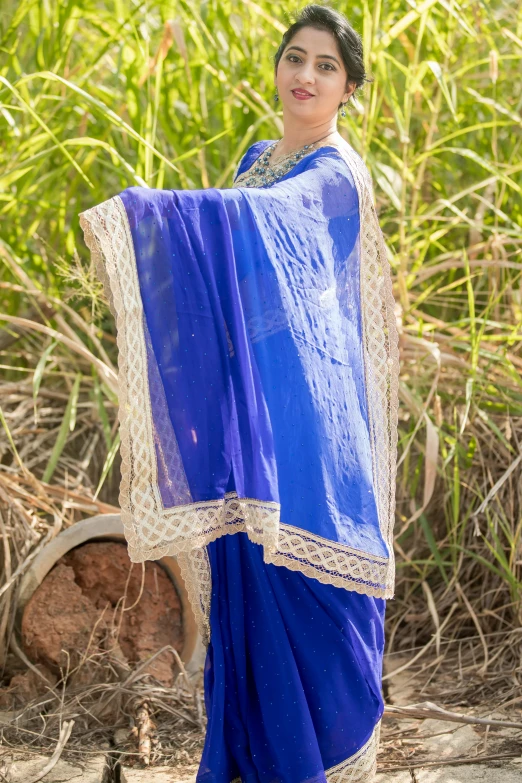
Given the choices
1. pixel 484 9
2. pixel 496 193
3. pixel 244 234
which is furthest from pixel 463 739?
pixel 484 9

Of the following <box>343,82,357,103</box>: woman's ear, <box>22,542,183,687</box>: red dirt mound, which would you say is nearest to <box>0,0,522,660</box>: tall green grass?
<box>22,542,183,687</box>: red dirt mound

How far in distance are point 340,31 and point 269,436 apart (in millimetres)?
739

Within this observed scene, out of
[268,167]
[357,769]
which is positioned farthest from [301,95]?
[357,769]

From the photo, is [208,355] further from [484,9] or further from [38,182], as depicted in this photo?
[484,9]

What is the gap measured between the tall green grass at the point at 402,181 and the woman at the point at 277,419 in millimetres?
612

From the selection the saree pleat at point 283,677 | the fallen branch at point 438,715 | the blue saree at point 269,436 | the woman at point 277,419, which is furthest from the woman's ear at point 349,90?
the fallen branch at point 438,715

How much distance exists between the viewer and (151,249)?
1495mm

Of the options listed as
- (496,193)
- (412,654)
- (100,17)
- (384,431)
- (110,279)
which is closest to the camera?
(110,279)

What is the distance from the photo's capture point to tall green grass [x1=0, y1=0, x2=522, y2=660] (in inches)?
95.8

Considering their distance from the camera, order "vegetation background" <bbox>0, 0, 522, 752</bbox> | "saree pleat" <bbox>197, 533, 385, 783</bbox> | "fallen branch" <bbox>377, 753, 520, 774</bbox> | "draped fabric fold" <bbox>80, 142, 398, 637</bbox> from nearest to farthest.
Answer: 1. "draped fabric fold" <bbox>80, 142, 398, 637</bbox>
2. "saree pleat" <bbox>197, 533, 385, 783</bbox>
3. "fallen branch" <bbox>377, 753, 520, 774</bbox>
4. "vegetation background" <bbox>0, 0, 522, 752</bbox>

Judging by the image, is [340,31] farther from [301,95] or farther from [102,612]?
[102,612]

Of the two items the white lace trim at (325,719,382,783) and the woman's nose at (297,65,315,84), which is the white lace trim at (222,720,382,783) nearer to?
the white lace trim at (325,719,382,783)

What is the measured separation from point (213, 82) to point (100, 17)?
0.38 metres

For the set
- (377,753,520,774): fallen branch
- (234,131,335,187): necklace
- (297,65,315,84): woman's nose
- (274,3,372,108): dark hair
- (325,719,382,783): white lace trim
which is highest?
(274,3,372,108): dark hair
